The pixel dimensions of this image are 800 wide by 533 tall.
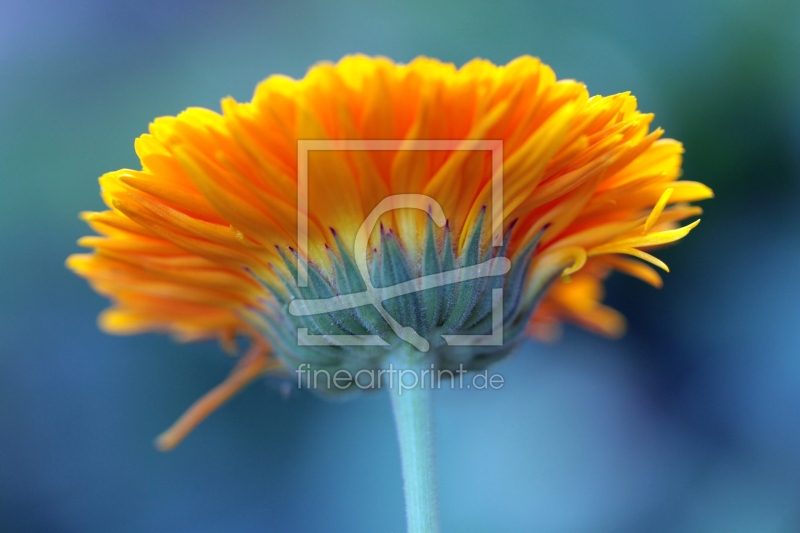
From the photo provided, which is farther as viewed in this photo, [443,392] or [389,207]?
[443,392]

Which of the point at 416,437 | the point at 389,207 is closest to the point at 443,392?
the point at 416,437

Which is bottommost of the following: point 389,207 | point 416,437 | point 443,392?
point 443,392

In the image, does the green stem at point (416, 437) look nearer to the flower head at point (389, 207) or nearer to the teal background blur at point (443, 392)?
the flower head at point (389, 207)

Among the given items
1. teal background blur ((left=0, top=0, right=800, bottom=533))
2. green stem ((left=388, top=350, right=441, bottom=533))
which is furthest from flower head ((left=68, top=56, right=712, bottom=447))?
teal background blur ((left=0, top=0, right=800, bottom=533))

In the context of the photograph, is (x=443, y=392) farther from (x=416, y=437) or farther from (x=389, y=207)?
(x=389, y=207)

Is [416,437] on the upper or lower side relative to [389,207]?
lower

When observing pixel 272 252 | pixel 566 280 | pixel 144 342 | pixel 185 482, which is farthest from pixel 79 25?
pixel 566 280

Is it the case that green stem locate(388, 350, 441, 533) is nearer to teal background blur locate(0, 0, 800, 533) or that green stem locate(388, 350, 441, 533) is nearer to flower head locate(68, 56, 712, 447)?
flower head locate(68, 56, 712, 447)

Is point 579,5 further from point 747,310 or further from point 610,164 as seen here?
point 610,164
